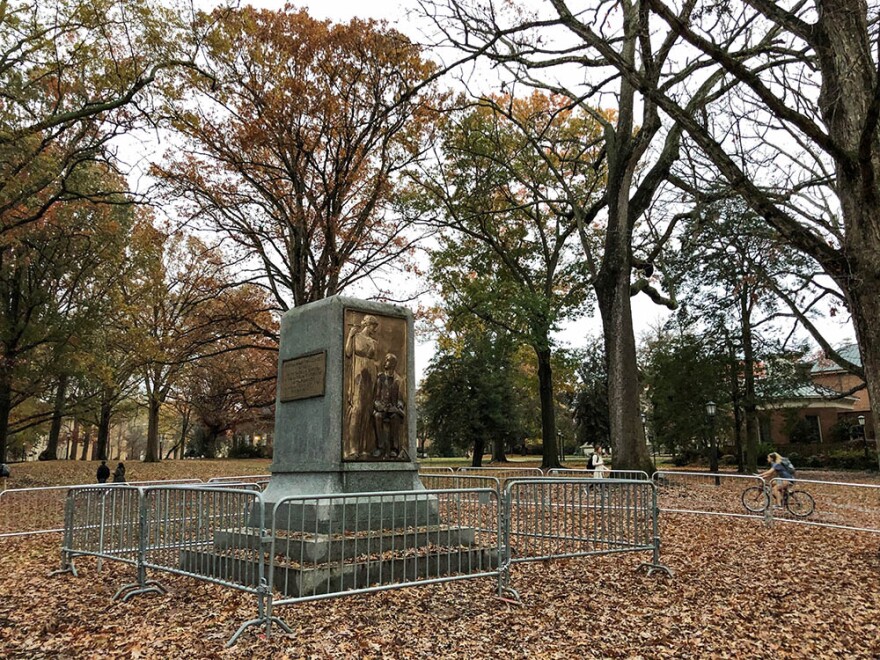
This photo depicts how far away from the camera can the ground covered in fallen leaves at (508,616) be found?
5379mm

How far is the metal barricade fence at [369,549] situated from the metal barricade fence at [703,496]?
6531mm

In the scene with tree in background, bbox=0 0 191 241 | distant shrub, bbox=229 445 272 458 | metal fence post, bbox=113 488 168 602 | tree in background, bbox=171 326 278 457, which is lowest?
distant shrub, bbox=229 445 272 458

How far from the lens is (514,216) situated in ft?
88.0

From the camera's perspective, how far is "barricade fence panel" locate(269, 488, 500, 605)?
6.46 meters

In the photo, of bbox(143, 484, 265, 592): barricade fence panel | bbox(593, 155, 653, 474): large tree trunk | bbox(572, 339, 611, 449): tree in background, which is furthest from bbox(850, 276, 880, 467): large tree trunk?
bbox(572, 339, 611, 449): tree in background

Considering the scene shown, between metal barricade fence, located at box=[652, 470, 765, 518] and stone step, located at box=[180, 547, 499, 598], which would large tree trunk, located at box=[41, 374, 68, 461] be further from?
metal barricade fence, located at box=[652, 470, 765, 518]

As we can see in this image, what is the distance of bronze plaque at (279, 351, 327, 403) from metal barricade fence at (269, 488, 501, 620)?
1.55 meters

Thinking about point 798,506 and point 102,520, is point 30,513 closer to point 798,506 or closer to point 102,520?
point 102,520

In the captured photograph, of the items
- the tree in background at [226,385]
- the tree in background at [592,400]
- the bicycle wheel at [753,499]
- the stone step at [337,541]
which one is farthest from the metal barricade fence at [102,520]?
the tree in background at [592,400]

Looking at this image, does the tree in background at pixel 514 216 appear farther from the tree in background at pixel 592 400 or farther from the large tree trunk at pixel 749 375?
the tree in background at pixel 592 400

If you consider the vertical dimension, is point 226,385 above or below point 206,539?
above

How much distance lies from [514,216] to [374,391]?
1928cm

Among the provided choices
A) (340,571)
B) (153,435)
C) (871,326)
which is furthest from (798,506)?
(153,435)

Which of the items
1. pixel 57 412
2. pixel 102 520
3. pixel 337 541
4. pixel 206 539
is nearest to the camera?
pixel 337 541
